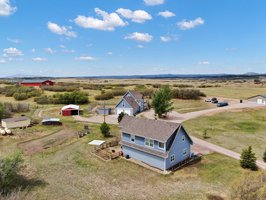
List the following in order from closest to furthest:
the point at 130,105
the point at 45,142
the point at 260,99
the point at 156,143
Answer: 1. the point at 156,143
2. the point at 45,142
3. the point at 130,105
4. the point at 260,99

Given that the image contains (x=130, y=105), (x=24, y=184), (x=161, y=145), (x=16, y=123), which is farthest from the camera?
(x=130, y=105)

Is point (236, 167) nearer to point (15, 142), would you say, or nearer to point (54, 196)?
point (54, 196)

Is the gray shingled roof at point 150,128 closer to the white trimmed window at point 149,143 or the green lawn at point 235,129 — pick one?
the white trimmed window at point 149,143

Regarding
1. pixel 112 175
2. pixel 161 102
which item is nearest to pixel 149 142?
pixel 112 175

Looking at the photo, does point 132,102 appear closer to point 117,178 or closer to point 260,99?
point 117,178

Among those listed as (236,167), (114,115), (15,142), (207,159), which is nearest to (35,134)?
(15,142)

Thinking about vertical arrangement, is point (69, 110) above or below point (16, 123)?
above
